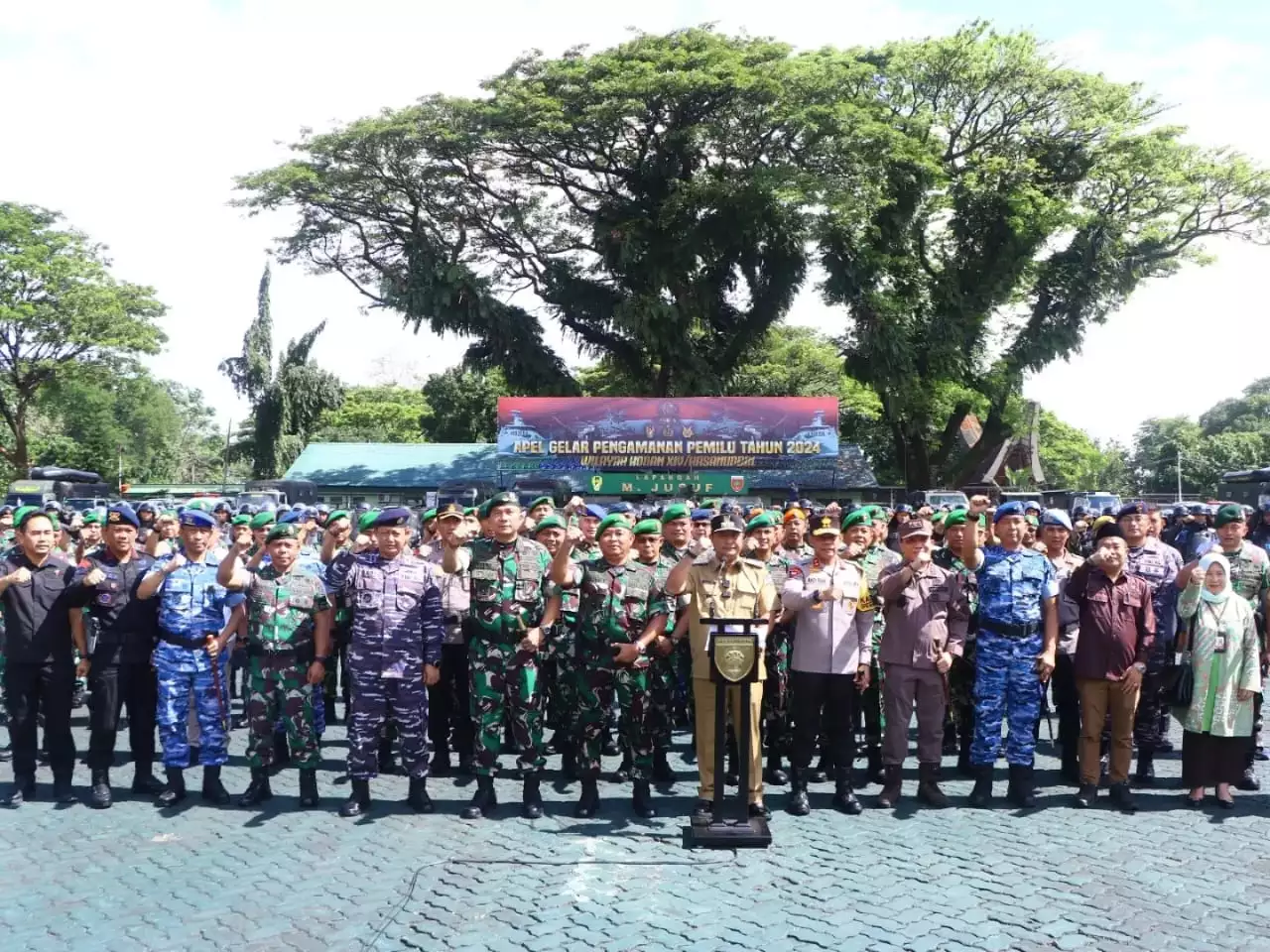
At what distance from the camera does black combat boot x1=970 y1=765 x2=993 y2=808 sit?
643 centimetres

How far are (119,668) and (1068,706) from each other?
6.44 meters

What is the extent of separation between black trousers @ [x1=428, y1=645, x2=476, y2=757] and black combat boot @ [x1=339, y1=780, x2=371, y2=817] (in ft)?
3.55

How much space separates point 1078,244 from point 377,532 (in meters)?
31.4

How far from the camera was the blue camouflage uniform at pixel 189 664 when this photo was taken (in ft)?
21.1

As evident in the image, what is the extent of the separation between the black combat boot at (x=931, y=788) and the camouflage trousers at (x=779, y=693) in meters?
0.94

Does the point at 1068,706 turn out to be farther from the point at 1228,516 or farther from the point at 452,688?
the point at 452,688

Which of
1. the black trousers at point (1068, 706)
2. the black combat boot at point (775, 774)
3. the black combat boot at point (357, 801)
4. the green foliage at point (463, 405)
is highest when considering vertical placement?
the green foliage at point (463, 405)

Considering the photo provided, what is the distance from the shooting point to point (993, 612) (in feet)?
21.4

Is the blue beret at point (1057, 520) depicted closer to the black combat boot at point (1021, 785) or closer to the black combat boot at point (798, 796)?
the black combat boot at point (1021, 785)

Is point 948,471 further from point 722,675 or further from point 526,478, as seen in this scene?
point 722,675

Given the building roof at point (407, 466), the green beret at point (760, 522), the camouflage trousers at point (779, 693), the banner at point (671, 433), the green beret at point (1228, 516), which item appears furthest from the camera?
the building roof at point (407, 466)

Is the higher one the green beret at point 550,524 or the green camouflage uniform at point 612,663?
the green beret at point 550,524

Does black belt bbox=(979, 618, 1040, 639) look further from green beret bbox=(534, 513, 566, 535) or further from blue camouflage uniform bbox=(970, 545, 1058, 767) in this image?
green beret bbox=(534, 513, 566, 535)

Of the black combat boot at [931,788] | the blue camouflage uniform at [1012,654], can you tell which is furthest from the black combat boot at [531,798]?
the blue camouflage uniform at [1012,654]
